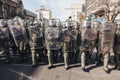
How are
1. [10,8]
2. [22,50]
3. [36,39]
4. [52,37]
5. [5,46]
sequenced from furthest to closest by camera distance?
[10,8], [22,50], [5,46], [36,39], [52,37]

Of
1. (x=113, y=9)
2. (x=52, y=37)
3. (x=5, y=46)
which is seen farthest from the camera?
(x=113, y=9)

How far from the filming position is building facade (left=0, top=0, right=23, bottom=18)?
32156 mm

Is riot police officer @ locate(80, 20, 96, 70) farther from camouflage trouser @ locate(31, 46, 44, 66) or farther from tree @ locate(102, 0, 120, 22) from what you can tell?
tree @ locate(102, 0, 120, 22)

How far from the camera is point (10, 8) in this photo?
1480 inches

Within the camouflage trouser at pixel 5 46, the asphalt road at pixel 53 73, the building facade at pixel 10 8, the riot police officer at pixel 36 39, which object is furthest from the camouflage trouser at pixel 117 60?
the building facade at pixel 10 8

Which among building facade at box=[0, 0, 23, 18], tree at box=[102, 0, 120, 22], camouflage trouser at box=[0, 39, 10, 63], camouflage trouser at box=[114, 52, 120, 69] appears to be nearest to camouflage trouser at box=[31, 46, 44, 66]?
camouflage trouser at box=[0, 39, 10, 63]

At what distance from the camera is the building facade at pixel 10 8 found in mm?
32156

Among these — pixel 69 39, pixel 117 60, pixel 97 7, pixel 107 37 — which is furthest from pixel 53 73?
pixel 97 7

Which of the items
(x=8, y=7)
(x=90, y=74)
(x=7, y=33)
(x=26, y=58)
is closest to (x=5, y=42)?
(x=7, y=33)

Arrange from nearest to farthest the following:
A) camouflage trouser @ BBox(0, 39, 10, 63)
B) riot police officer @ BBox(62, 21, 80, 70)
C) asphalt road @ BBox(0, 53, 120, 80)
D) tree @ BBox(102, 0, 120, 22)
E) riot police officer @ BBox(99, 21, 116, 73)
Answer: asphalt road @ BBox(0, 53, 120, 80) < riot police officer @ BBox(99, 21, 116, 73) < riot police officer @ BBox(62, 21, 80, 70) < camouflage trouser @ BBox(0, 39, 10, 63) < tree @ BBox(102, 0, 120, 22)

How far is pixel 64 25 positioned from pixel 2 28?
2.26 meters

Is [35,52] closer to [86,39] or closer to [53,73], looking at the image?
[53,73]

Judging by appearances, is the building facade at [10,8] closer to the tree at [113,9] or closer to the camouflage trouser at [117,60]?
the tree at [113,9]

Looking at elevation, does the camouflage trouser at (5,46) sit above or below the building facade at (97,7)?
below
